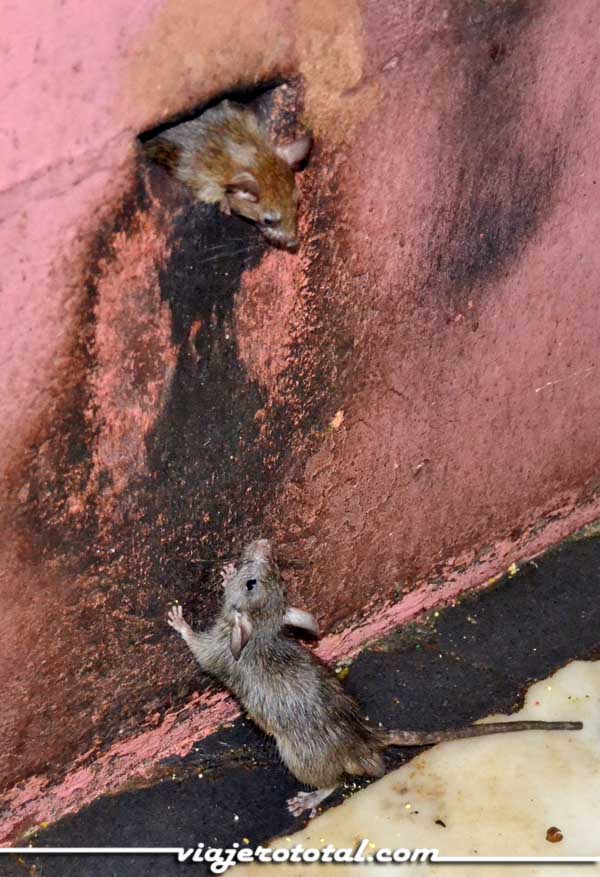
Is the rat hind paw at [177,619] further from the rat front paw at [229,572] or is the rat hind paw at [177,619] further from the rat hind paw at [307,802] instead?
the rat hind paw at [307,802]

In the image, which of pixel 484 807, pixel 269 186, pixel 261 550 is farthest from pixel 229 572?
pixel 269 186

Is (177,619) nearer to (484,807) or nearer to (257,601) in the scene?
(257,601)

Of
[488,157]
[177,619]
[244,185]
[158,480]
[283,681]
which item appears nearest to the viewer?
[244,185]

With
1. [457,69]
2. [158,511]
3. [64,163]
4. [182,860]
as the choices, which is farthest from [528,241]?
[182,860]

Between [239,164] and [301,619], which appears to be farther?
[301,619]

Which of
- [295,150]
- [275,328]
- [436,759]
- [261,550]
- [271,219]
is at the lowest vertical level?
[436,759]

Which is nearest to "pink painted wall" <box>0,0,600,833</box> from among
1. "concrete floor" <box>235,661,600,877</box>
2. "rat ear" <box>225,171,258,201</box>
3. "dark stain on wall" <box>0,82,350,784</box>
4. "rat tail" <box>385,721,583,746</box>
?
"dark stain on wall" <box>0,82,350,784</box>

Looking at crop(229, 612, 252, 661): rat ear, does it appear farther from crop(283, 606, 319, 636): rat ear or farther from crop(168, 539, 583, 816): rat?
crop(283, 606, 319, 636): rat ear
